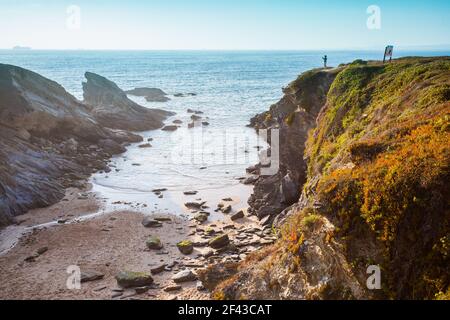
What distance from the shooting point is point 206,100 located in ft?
310

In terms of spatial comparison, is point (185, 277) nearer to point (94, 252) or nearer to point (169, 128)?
point (94, 252)

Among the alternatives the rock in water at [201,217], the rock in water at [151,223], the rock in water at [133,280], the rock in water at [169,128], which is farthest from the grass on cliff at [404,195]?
the rock in water at [169,128]

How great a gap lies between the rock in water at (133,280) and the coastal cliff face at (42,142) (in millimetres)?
12867

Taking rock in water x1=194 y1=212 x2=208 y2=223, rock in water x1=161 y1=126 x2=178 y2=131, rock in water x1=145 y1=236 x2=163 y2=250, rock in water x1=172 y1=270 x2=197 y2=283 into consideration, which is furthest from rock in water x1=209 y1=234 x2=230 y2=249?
rock in water x1=161 y1=126 x2=178 y2=131

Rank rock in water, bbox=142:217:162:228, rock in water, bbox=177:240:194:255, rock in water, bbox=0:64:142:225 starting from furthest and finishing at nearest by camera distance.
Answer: rock in water, bbox=0:64:142:225
rock in water, bbox=142:217:162:228
rock in water, bbox=177:240:194:255

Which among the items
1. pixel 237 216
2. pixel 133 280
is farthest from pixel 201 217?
pixel 133 280

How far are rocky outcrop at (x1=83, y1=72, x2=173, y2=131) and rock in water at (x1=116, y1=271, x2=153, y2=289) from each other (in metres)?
41.6

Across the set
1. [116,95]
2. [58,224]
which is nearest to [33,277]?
[58,224]

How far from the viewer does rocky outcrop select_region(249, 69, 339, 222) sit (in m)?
28.4

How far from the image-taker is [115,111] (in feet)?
207

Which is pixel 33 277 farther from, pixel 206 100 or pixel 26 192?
pixel 206 100

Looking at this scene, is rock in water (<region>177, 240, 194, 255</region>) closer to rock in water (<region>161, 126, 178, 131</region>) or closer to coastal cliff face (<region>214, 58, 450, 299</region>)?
coastal cliff face (<region>214, 58, 450, 299</region>)

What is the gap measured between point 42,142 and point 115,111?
846 inches

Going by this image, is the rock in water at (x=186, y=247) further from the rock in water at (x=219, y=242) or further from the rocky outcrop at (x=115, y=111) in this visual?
the rocky outcrop at (x=115, y=111)
